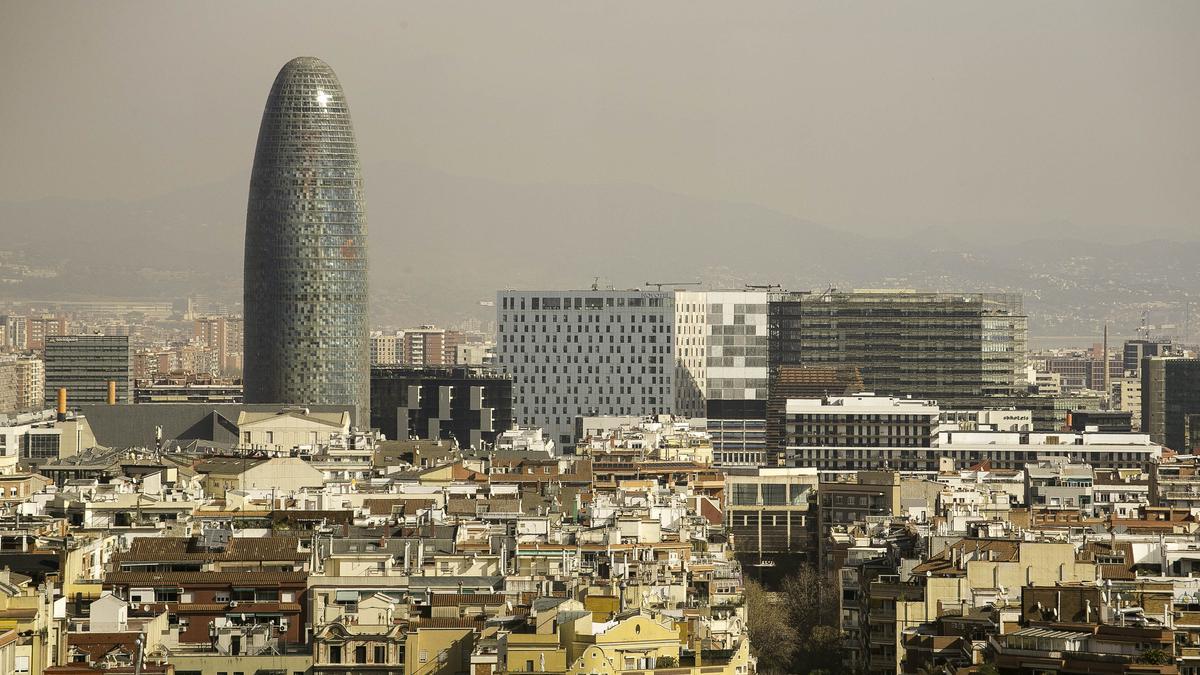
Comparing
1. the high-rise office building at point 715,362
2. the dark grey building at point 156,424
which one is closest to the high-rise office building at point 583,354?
the high-rise office building at point 715,362

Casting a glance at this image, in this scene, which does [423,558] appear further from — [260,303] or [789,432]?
[260,303]

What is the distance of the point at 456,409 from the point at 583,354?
908 cm

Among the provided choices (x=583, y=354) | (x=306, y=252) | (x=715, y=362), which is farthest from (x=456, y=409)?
(x=715, y=362)

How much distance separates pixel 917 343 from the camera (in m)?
187

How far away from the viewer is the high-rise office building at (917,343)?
18512 cm

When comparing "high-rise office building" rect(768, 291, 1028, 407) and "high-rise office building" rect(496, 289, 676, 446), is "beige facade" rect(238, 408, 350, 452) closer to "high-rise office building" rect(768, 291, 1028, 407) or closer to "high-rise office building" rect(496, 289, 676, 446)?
"high-rise office building" rect(496, 289, 676, 446)

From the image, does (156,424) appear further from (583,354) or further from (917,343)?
(917,343)

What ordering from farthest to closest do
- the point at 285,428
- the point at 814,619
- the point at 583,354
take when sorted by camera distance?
the point at 583,354 < the point at 285,428 < the point at 814,619

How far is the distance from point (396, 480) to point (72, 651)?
181 ft

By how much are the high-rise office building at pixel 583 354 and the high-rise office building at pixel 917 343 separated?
9.77m

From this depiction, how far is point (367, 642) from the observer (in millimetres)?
48656

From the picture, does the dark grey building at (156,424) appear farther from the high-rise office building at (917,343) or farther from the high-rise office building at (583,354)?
the high-rise office building at (917,343)

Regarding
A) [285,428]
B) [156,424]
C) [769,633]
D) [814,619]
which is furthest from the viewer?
[156,424]

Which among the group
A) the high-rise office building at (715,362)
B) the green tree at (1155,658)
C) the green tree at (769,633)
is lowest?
the green tree at (769,633)
